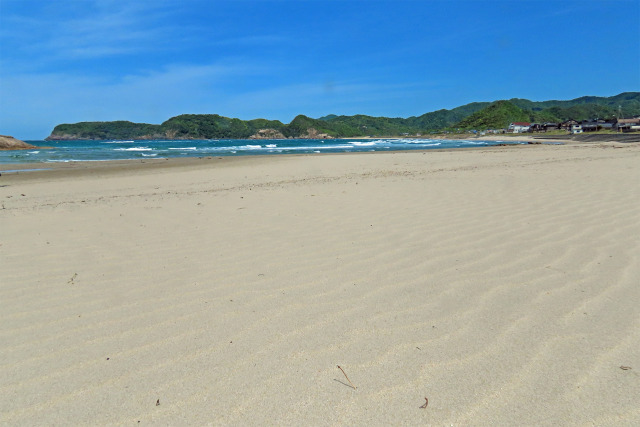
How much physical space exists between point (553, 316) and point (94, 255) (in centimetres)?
471

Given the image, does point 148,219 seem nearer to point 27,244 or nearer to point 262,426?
point 27,244

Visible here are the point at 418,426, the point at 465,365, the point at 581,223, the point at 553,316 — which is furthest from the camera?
the point at 581,223

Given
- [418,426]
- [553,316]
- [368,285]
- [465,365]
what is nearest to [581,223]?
[553,316]

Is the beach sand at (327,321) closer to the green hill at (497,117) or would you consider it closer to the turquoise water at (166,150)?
the turquoise water at (166,150)

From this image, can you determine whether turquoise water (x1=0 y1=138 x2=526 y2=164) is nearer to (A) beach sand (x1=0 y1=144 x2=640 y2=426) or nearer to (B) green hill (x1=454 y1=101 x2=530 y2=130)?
(A) beach sand (x1=0 y1=144 x2=640 y2=426)

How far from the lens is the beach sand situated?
1.87 m

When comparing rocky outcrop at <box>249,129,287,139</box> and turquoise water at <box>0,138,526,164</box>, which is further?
rocky outcrop at <box>249,129,287,139</box>

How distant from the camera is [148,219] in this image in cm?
627

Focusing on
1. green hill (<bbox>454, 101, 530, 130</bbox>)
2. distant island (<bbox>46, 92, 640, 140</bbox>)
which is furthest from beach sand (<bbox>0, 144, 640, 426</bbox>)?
distant island (<bbox>46, 92, 640, 140</bbox>)

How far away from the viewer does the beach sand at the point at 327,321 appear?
187 cm

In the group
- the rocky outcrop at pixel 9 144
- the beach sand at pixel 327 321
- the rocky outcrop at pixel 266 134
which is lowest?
the beach sand at pixel 327 321

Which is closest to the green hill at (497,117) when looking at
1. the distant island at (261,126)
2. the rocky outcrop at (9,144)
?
the distant island at (261,126)

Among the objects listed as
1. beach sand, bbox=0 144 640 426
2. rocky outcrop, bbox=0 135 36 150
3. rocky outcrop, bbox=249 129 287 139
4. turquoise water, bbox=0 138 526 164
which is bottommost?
beach sand, bbox=0 144 640 426

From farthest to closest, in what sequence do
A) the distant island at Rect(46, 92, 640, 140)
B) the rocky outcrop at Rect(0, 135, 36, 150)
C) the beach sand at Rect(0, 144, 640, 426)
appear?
the distant island at Rect(46, 92, 640, 140) → the rocky outcrop at Rect(0, 135, 36, 150) → the beach sand at Rect(0, 144, 640, 426)
